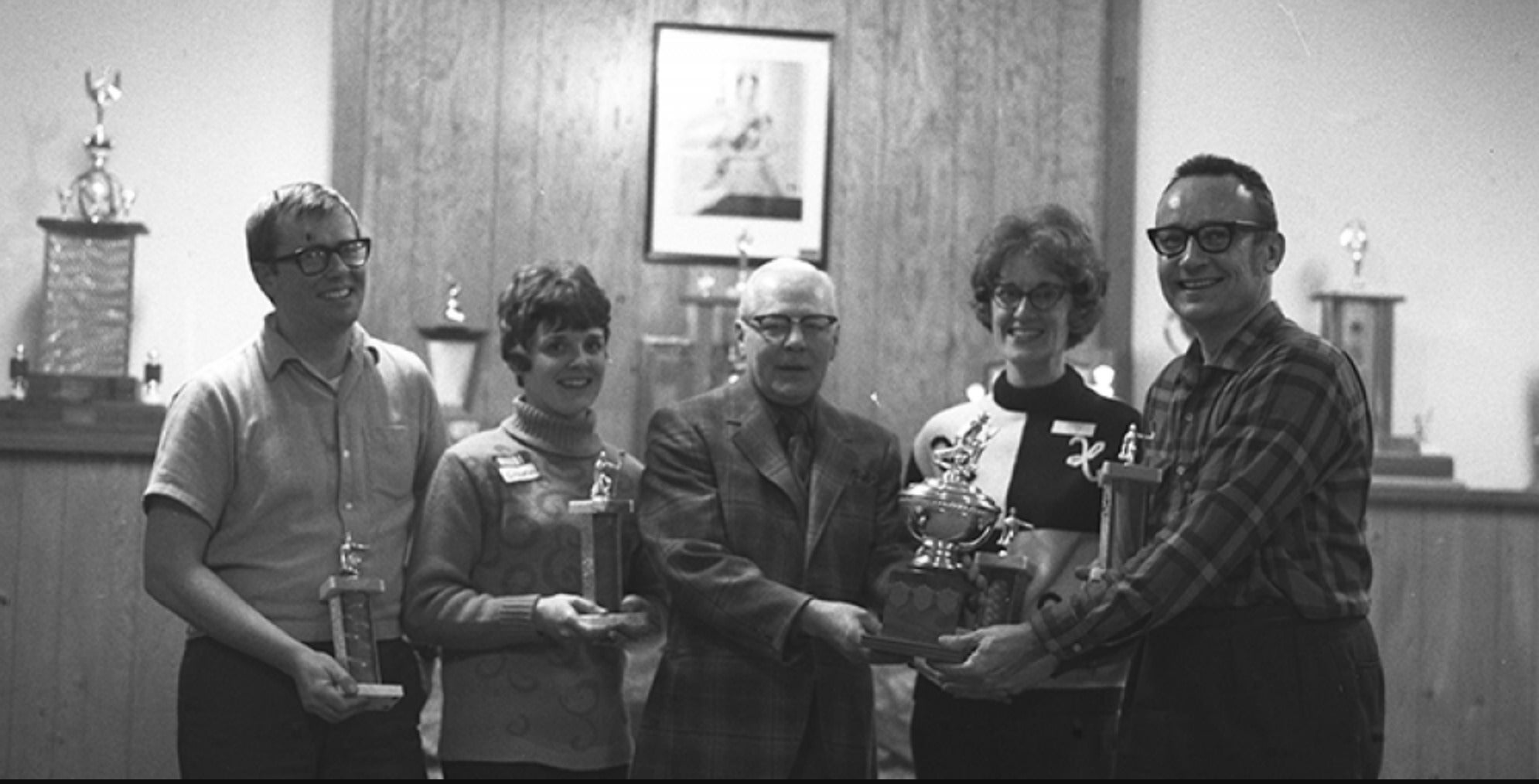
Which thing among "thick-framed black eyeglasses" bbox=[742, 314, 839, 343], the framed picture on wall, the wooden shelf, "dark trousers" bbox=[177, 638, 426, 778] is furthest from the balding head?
the framed picture on wall

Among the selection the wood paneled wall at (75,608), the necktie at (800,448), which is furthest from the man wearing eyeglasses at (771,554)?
the wood paneled wall at (75,608)

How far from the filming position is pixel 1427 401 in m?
5.86

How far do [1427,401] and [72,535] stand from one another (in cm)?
404

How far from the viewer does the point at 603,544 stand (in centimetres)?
311

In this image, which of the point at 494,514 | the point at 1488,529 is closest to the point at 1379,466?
the point at 1488,529

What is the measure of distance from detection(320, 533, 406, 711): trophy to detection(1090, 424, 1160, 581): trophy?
1153mm

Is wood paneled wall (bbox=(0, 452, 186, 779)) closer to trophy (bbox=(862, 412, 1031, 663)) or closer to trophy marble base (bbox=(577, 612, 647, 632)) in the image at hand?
trophy marble base (bbox=(577, 612, 647, 632))

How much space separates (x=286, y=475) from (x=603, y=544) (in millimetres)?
531

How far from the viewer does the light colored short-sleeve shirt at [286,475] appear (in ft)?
9.89

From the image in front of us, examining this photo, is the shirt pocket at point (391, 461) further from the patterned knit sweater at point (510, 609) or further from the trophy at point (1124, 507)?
the trophy at point (1124, 507)

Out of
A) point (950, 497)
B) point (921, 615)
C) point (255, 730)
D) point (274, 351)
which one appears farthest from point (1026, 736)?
point (274, 351)

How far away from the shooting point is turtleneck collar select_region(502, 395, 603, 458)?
129 inches

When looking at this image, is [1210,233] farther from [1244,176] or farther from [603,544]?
[603,544]

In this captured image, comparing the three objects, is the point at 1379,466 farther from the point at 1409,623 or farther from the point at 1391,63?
the point at 1391,63
